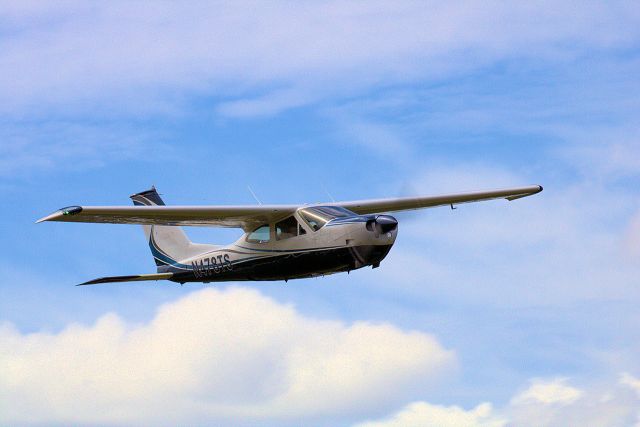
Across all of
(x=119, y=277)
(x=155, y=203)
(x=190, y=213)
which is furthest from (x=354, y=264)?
(x=155, y=203)

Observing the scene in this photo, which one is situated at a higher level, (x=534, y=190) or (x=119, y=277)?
(x=534, y=190)

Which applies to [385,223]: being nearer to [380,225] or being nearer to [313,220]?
[380,225]

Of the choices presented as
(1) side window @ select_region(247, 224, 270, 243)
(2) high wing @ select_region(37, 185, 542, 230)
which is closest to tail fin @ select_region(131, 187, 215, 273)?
(2) high wing @ select_region(37, 185, 542, 230)

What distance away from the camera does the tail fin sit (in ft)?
121

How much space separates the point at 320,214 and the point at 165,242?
8238mm

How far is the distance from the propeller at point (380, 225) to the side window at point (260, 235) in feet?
13.3

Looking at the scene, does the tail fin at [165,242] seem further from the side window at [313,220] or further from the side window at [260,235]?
the side window at [313,220]

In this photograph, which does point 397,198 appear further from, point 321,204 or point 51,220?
point 51,220

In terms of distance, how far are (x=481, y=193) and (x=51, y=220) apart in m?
16.7

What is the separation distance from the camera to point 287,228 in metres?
32.7

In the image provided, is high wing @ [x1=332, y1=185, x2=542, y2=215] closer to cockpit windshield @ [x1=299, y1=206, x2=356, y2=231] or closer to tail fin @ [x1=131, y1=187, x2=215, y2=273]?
cockpit windshield @ [x1=299, y1=206, x2=356, y2=231]

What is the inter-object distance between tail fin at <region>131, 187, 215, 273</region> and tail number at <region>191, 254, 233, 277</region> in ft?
2.70

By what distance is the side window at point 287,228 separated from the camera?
32.4 m

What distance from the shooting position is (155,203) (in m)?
39.0
